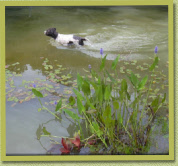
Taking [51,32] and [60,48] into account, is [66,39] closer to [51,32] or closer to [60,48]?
[60,48]

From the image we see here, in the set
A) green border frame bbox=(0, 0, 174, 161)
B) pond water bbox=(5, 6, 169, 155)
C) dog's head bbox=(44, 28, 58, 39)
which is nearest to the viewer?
green border frame bbox=(0, 0, 174, 161)

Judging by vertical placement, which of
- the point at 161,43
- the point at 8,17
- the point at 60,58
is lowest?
the point at 60,58

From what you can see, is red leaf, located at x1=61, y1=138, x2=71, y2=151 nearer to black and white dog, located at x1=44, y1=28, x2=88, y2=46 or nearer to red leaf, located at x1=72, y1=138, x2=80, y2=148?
red leaf, located at x1=72, y1=138, x2=80, y2=148

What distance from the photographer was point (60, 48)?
7.62ft

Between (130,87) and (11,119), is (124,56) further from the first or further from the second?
(11,119)

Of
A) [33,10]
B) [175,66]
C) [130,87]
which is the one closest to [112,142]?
[130,87]

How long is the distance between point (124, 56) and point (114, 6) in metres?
0.47

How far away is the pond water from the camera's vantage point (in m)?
1.66

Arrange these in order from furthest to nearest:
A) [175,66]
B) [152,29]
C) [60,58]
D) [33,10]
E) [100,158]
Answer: [60,58]
[152,29]
[33,10]
[175,66]
[100,158]

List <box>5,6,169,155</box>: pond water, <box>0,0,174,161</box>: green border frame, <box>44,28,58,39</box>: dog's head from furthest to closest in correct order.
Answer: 1. <box>44,28,58,39</box>: dog's head
2. <box>5,6,169,155</box>: pond water
3. <box>0,0,174,161</box>: green border frame

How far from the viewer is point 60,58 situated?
218 cm

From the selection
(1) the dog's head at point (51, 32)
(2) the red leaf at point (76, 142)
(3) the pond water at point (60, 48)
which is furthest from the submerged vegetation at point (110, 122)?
(1) the dog's head at point (51, 32)

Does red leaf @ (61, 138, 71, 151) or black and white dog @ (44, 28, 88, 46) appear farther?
black and white dog @ (44, 28, 88, 46)

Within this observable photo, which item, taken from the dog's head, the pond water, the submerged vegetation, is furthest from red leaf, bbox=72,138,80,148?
the dog's head
